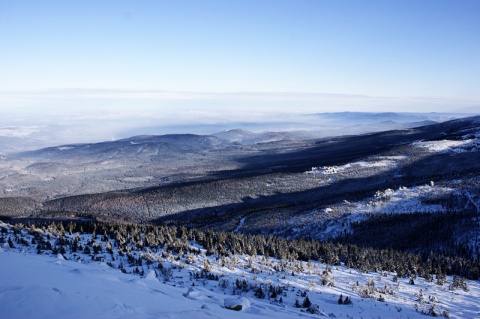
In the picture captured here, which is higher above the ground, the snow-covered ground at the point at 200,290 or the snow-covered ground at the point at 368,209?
the snow-covered ground at the point at 200,290

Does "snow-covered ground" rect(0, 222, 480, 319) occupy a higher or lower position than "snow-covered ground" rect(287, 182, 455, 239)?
higher

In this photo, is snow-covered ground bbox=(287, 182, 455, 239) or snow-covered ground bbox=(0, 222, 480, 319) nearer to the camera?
snow-covered ground bbox=(0, 222, 480, 319)

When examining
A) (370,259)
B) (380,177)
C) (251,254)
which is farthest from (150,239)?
(380,177)

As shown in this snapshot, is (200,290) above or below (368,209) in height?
above

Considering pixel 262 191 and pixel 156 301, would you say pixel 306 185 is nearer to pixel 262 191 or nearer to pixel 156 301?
pixel 262 191

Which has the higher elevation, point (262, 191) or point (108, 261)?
point (108, 261)

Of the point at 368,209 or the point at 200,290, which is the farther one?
the point at 368,209

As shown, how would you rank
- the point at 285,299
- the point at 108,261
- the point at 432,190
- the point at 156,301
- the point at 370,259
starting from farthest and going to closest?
the point at 432,190
the point at 370,259
the point at 108,261
the point at 285,299
the point at 156,301

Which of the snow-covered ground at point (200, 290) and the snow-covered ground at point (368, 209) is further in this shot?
the snow-covered ground at point (368, 209)
